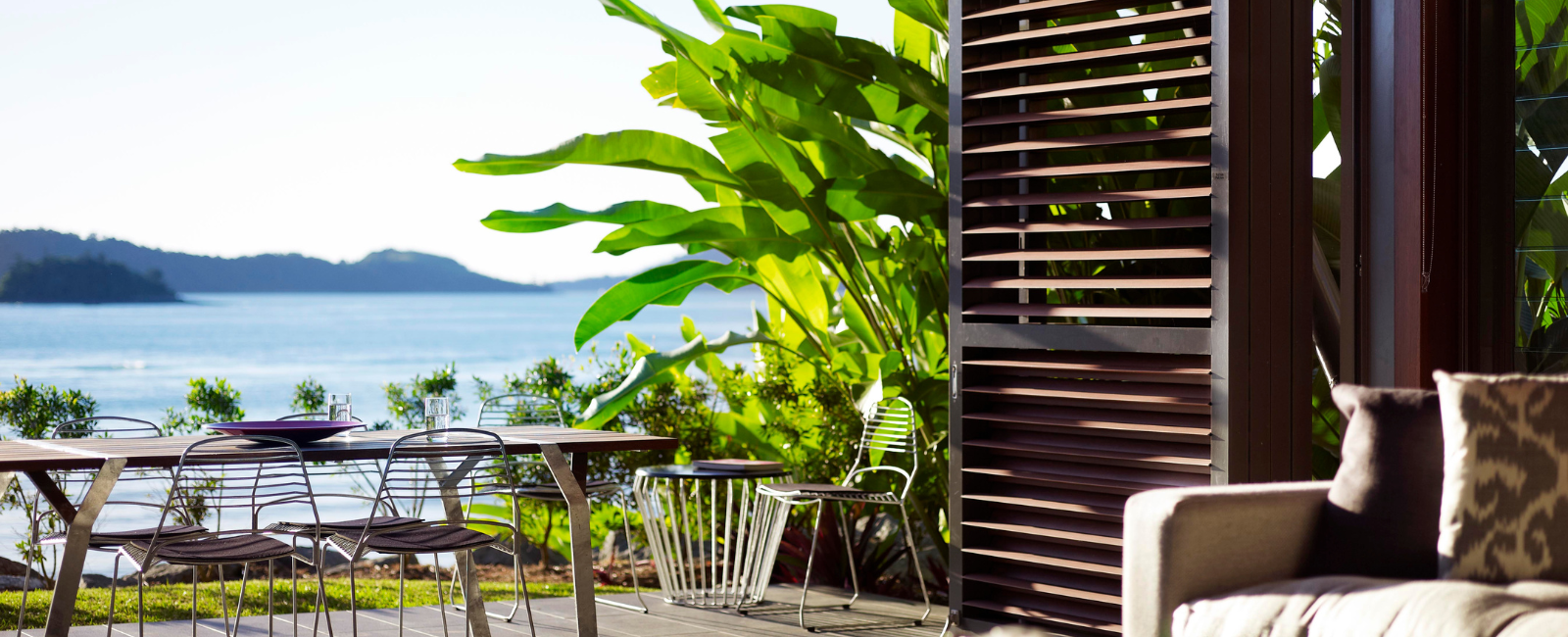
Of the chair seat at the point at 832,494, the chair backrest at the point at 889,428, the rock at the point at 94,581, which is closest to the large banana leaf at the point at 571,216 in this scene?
the chair backrest at the point at 889,428

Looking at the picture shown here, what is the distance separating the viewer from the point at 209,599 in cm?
502

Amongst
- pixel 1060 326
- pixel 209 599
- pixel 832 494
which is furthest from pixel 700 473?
pixel 209 599

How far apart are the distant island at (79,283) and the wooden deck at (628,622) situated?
945 inches

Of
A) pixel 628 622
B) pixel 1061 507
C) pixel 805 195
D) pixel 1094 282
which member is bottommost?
pixel 628 622

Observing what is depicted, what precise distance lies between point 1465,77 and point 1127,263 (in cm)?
108

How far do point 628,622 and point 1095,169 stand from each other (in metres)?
2.14

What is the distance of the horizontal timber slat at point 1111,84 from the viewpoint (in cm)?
309

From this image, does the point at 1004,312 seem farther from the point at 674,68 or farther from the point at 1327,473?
the point at 674,68

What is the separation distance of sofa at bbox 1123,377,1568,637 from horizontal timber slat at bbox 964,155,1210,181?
0.87 m

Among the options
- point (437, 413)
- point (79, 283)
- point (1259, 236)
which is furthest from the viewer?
point (79, 283)

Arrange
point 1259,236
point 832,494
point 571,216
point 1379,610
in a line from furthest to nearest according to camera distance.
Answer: point 571,216 → point 832,494 → point 1259,236 → point 1379,610

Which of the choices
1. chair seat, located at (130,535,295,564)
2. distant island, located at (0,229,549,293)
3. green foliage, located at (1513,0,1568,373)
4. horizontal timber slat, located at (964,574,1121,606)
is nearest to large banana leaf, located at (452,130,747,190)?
chair seat, located at (130,535,295,564)

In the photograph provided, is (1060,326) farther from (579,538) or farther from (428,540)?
A: (428,540)

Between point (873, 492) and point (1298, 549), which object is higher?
point (1298, 549)
